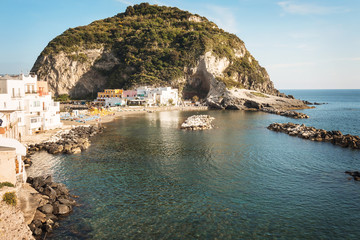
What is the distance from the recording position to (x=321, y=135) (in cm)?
4444

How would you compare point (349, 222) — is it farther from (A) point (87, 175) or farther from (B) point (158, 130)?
(B) point (158, 130)

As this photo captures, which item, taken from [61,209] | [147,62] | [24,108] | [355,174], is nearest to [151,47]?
[147,62]

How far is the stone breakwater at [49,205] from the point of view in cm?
1566

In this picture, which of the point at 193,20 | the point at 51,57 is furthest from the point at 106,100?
the point at 193,20

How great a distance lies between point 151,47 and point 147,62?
34.9 ft

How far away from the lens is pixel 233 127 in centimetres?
5738

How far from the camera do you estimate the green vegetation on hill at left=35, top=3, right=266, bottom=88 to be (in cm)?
12006

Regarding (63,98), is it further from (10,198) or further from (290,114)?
(10,198)

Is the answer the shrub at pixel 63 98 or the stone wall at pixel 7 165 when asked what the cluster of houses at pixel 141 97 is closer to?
the shrub at pixel 63 98

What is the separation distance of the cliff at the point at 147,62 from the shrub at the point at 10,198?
98.3m

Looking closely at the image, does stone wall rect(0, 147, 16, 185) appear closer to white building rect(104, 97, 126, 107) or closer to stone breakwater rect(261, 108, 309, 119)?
stone breakwater rect(261, 108, 309, 119)

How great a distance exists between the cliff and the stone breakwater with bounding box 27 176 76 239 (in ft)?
309

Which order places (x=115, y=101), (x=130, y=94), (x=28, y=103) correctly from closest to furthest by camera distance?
(x=28, y=103) < (x=115, y=101) < (x=130, y=94)

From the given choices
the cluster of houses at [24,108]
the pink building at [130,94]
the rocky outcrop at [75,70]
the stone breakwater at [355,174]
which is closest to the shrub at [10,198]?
the cluster of houses at [24,108]
